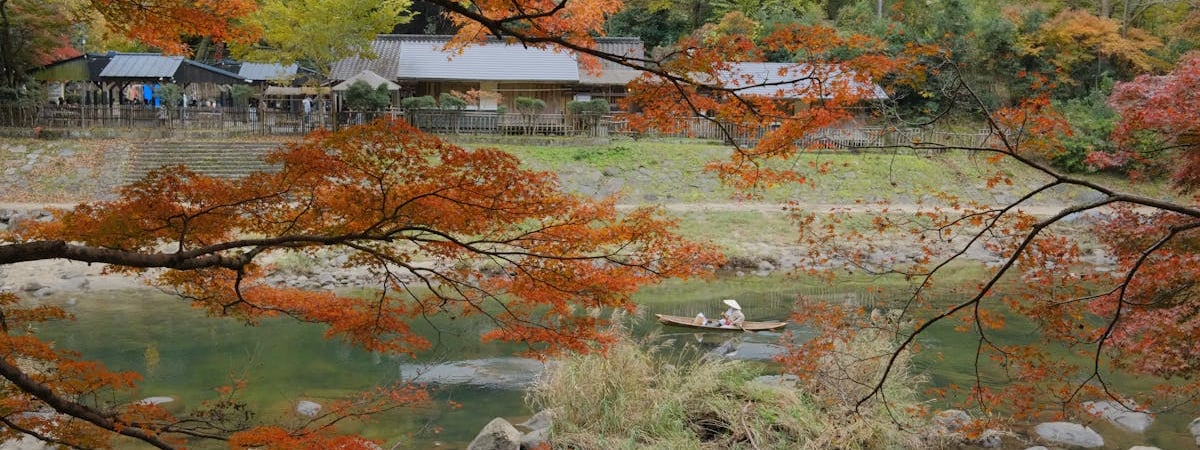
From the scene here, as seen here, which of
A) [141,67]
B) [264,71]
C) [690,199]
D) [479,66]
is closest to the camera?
[690,199]

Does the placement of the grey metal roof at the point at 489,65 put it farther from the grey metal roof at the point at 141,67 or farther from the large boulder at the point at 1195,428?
the large boulder at the point at 1195,428

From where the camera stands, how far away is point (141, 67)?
25.4 metres

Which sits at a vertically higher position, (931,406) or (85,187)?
(85,187)

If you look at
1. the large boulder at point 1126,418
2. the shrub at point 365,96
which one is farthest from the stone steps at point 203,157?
the large boulder at point 1126,418

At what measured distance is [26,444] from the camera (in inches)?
330

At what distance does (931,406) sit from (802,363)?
9.55 feet

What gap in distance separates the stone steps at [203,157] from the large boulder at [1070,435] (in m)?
17.9

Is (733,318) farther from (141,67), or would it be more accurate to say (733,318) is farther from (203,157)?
(141,67)

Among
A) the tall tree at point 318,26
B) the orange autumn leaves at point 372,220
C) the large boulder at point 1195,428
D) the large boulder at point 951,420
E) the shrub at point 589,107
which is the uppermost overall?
the tall tree at point 318,26

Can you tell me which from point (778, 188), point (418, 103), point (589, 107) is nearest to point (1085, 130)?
point (778, 188)

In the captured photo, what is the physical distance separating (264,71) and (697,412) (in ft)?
86.2

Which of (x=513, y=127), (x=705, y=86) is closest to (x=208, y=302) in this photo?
(x=705, y=86)

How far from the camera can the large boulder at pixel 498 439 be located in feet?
27.7

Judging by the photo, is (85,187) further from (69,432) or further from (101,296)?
(69,432)
